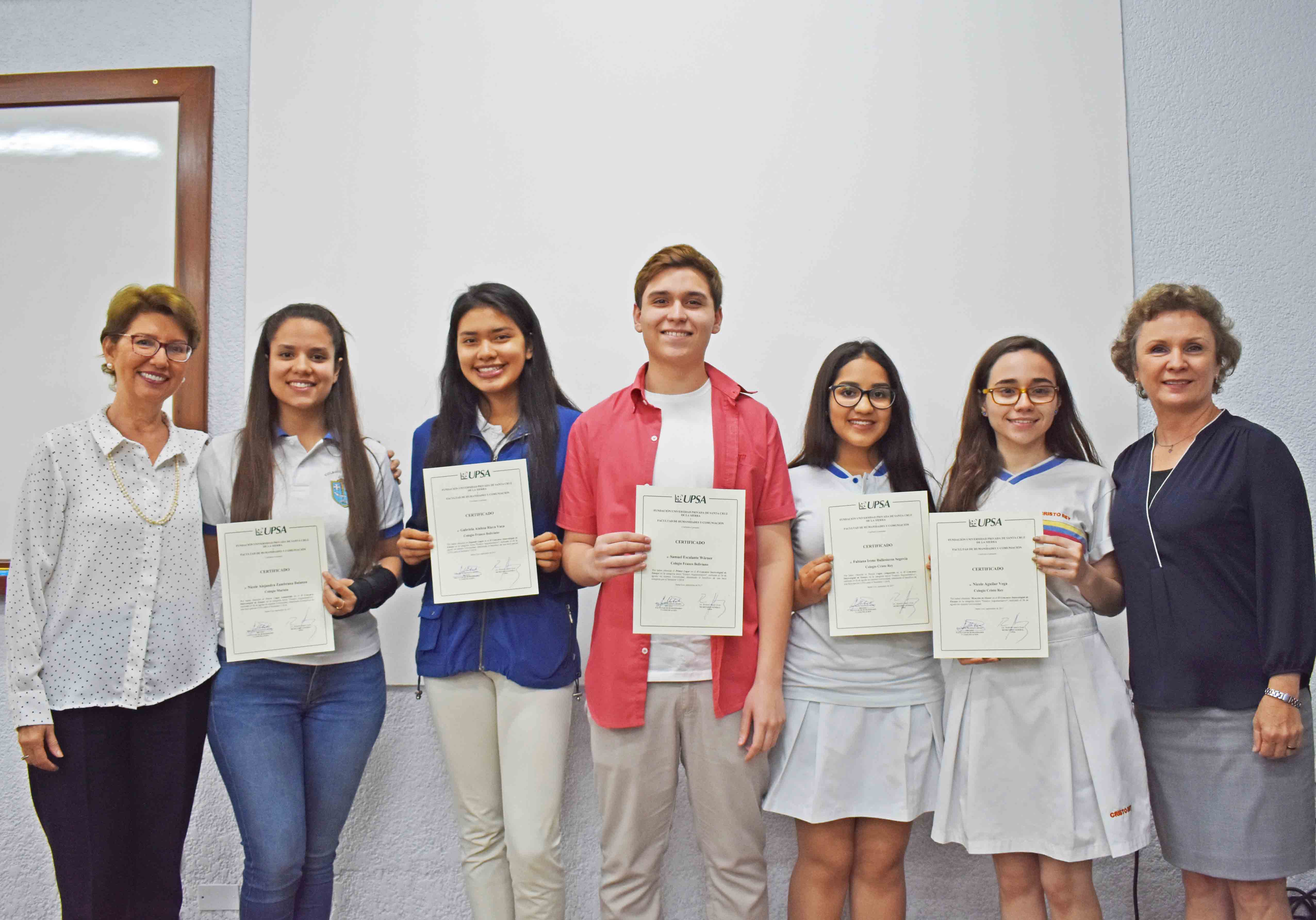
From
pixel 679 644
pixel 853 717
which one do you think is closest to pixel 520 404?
pixel 679 644

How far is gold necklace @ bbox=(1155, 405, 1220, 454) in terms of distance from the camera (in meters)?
1.68

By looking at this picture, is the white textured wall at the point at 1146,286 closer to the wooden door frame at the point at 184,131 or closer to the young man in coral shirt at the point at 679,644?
the wooden door frame at the point at 184,131

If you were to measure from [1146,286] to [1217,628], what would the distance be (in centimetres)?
112

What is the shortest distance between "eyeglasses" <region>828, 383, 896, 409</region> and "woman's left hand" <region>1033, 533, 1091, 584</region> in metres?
0.43

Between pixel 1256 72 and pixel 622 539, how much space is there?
2.42 metres

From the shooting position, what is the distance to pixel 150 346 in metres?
1.75

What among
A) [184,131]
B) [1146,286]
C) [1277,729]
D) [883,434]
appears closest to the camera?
[1277,729]

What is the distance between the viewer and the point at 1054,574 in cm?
161

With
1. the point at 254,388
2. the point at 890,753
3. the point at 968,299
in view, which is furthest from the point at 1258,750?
the point at 254,388

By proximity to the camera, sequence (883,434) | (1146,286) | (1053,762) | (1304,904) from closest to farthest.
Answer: (1053,762), (883,434), (1304,904), (1146,286)

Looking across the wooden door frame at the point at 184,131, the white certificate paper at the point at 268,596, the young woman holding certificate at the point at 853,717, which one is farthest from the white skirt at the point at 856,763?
the wooden door frame at the point at 184,131

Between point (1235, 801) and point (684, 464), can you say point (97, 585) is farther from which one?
point (1235, 801)
